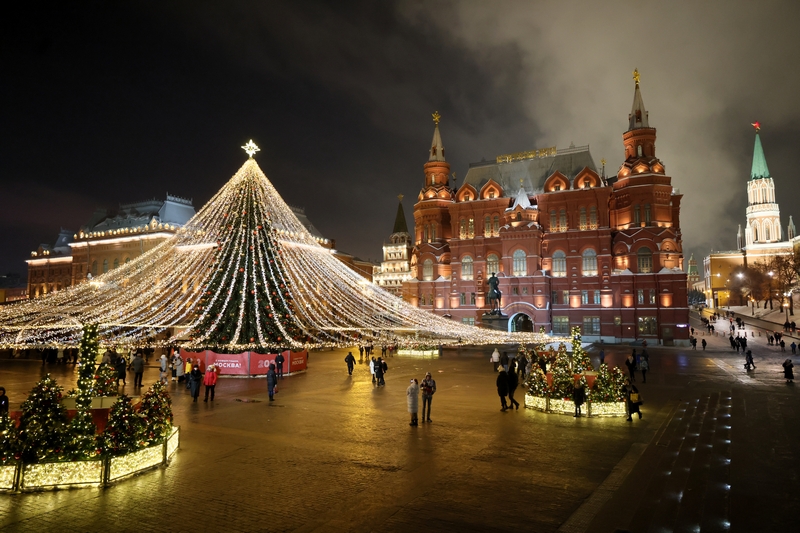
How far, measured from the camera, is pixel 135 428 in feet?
32.9

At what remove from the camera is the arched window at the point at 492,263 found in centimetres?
6100

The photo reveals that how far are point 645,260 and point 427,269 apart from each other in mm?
25835

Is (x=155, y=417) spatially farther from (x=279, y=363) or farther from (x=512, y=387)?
(x=279, y=363)

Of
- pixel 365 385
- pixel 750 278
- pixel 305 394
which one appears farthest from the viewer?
pixel 750 278

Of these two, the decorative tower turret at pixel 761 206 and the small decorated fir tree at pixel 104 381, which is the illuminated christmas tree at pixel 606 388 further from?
the decorative tower turret at pixel 761 206

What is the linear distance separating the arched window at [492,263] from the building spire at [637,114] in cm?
2193

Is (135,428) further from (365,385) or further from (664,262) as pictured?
(664,262)

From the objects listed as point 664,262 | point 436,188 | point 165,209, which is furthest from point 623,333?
point 165,209

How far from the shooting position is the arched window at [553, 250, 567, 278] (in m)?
58.2

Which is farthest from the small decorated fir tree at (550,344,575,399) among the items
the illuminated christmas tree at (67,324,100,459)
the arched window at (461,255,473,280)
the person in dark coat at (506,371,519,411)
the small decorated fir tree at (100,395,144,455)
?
the arched window at (461,255,473,280)

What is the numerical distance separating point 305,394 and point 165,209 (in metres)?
66.7

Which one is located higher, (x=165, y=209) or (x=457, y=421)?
(x=165, y=209)

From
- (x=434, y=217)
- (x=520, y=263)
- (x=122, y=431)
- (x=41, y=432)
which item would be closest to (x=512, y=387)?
(x=122, y=431)

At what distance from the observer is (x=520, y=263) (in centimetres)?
5822
